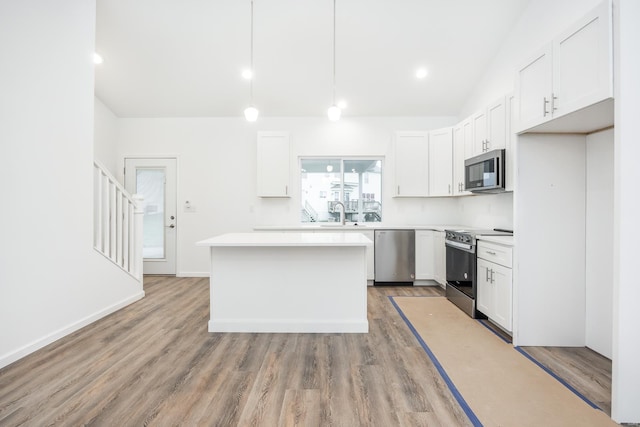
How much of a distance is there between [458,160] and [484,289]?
212cm

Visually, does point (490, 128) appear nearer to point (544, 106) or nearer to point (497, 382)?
point (544, 106)

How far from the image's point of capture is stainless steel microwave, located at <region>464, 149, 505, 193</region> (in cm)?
345

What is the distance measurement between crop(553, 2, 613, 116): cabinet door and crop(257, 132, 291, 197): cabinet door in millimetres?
3668

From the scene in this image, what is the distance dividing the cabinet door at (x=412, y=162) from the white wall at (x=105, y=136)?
477 centimetres

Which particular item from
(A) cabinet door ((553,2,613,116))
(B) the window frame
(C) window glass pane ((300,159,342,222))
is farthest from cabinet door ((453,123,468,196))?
(A) cabinet door ((553,2,613,116))

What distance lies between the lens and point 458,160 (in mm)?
4684

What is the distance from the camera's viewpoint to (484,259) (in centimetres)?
327

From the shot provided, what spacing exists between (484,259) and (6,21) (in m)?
4.57

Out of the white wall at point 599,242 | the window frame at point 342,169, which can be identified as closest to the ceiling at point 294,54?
the window frame at point 342,169

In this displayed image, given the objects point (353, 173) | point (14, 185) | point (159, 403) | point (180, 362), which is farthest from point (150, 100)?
point (159, 403)

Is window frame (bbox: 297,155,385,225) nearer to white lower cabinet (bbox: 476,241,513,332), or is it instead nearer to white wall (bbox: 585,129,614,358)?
white lower cabinet (bbox: 476,241,513,332)

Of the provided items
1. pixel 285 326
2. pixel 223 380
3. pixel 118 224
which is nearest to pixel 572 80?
pixel 285 326

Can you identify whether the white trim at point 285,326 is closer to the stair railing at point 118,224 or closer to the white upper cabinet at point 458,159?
the stair railing at point 118,224

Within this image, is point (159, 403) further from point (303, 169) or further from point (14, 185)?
point (303, 169)
